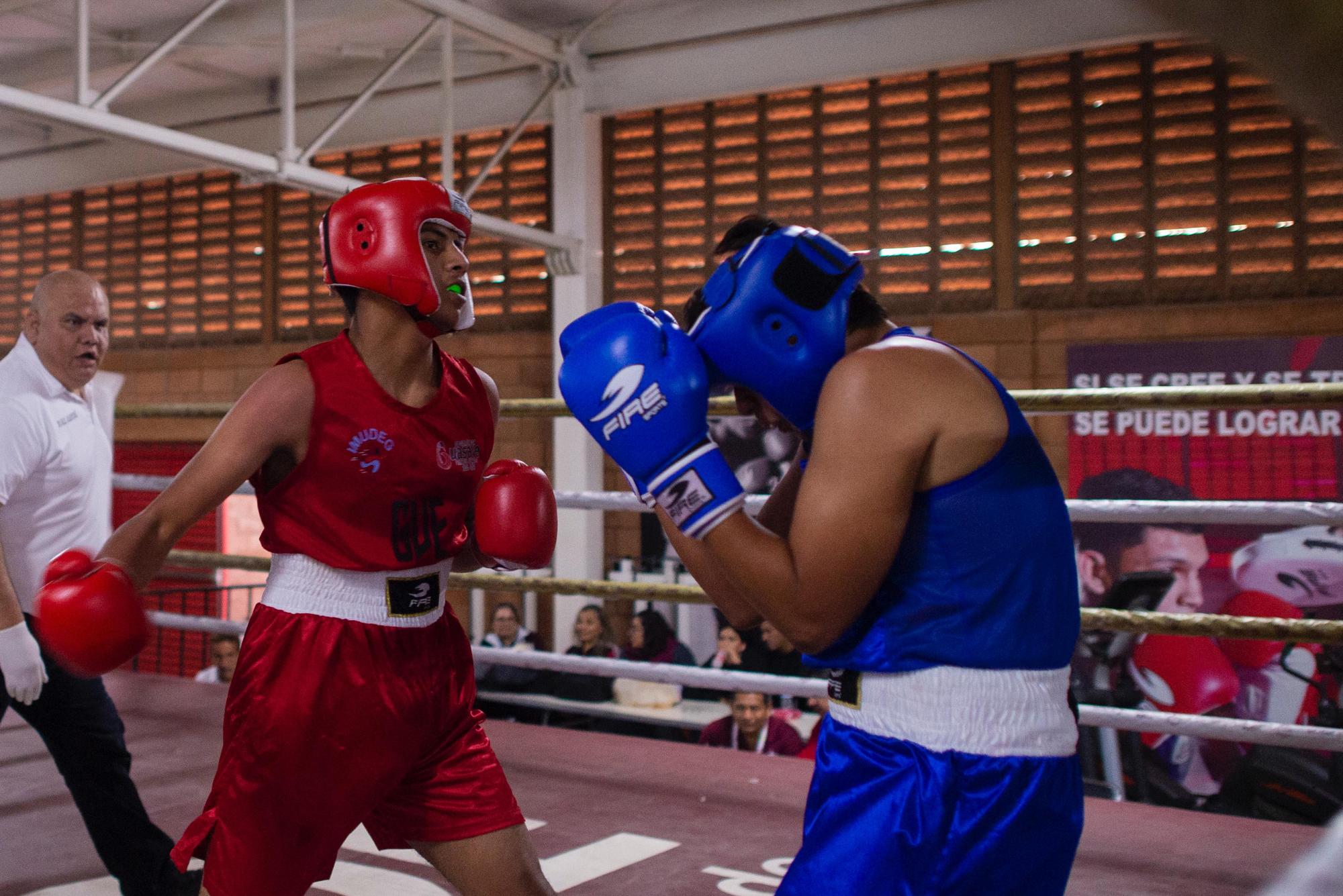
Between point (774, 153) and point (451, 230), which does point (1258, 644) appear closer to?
point (774, 153)

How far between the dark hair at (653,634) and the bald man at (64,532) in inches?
168

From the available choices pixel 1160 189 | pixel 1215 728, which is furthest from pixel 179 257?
pixel 1215 728

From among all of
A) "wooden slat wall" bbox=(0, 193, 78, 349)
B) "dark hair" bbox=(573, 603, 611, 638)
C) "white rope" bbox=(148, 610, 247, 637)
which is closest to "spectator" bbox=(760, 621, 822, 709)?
"dark hair" bbox=(573, 603, 611, 638)

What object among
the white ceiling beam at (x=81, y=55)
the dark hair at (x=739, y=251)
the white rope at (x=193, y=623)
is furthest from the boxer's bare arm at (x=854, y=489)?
the white ceiling beam at (x=81, y=55)

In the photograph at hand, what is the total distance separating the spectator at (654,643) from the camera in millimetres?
6402

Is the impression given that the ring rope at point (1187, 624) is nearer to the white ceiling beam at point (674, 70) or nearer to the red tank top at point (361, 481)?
the red tank top at point (361, 481)

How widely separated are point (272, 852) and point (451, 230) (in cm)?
90

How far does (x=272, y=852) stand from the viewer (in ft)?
4.84

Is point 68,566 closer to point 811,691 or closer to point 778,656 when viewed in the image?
point 811,691

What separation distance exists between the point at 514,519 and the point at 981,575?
0.79 metres

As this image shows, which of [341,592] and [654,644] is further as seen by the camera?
[654,644]

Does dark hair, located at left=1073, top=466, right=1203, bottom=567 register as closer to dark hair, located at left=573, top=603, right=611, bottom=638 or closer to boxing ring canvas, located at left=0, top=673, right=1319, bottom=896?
dark hair, located at left=573, top=603, right=611, bottom=638

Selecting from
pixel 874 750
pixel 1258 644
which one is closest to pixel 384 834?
pixel 874 750

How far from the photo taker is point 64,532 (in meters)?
2.28
